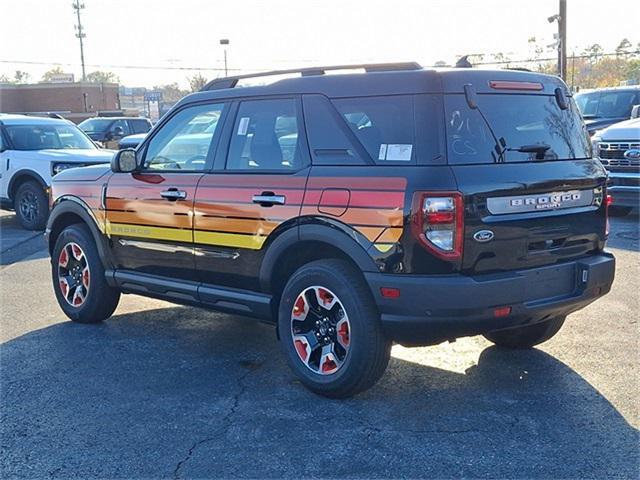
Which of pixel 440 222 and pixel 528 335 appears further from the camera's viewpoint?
pixel 528 335

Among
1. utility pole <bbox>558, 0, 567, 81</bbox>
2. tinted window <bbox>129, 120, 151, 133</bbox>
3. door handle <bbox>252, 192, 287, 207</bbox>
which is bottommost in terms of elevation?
door handle <bbox>252, 192, 287, 207</bbox>

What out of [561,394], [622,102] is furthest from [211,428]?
[622,102]

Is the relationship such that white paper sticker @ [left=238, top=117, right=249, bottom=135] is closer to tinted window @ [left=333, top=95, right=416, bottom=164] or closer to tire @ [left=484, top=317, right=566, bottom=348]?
tinted window @ [left=333, top=95, right=416, bottom=164]

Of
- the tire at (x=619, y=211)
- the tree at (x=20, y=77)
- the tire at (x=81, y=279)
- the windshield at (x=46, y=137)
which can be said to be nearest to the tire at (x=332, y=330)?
the tire at (x=81, y=279)

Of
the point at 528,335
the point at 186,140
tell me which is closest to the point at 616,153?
the point at 528,335

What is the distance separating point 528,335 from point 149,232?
2.94m

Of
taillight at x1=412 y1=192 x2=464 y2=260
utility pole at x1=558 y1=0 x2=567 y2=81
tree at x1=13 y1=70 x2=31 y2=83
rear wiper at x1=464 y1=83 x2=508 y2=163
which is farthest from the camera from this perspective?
tree at x1=13 y1=70 x2=31 y2=83

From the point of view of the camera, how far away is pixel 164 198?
5312 mm

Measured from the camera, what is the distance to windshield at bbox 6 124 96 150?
12227 mm

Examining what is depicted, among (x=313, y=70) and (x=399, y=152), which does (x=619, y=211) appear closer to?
(x=313, y=70)

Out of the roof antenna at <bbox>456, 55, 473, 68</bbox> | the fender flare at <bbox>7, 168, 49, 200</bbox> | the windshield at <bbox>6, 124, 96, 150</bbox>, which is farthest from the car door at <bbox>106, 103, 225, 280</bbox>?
the windshield at <bbox>6, 124, 96, 150</bbox>

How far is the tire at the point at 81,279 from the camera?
6.12 metres

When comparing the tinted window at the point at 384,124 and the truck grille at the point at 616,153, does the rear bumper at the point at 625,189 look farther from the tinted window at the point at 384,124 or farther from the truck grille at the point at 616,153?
the tinted window at the point at 384,124

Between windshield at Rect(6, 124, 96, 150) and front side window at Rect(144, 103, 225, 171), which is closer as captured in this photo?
front side window at Rect(144, 103, 225, 171)
